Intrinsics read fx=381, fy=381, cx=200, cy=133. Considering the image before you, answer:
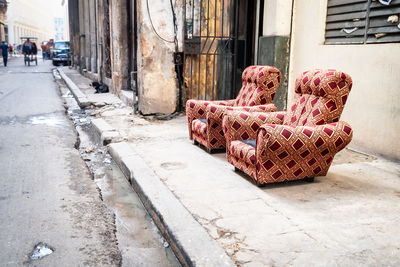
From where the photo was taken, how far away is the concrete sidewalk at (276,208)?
251 centimetres

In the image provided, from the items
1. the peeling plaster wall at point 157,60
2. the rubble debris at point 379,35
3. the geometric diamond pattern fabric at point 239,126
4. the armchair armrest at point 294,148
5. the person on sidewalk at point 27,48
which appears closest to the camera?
the armchair armrest at point 294,148

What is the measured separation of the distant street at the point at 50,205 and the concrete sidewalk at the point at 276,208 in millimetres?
482

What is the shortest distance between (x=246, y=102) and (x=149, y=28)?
122 inches

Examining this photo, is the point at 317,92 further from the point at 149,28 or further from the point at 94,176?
the point at 149,28

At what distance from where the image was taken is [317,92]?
391 centimetres

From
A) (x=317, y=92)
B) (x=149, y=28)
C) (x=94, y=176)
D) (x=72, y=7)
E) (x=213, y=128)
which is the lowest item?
(x=94, y=176)

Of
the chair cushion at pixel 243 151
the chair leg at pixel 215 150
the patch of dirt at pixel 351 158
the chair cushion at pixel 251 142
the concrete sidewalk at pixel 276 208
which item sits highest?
the chair cushion at pixel 251 142

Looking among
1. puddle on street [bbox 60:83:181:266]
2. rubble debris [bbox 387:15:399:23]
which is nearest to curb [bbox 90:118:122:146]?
puddle on street [bbox 60:83:181:266]

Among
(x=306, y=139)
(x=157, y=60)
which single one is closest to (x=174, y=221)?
(x=306, y=139)

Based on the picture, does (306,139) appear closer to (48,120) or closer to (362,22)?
(362,22)

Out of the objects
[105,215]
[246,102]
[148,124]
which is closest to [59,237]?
[105,215]

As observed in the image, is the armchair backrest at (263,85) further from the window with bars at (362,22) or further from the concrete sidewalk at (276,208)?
the window with bars at (362,22)

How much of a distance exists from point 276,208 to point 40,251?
1876 mm

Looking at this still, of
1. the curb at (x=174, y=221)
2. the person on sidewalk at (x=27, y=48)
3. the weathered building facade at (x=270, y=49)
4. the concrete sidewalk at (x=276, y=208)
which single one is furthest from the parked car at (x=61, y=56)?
the curb at (x=174, y=221)
